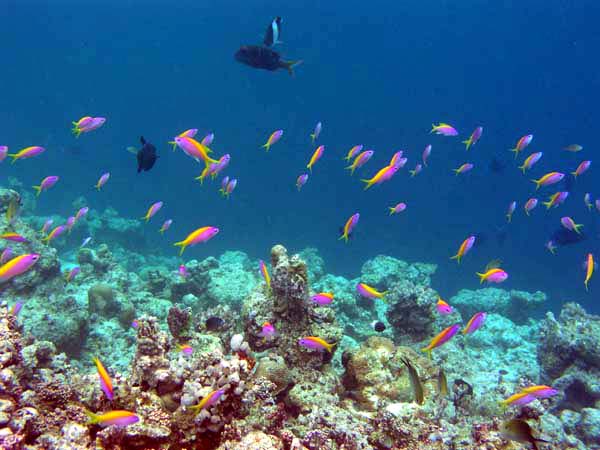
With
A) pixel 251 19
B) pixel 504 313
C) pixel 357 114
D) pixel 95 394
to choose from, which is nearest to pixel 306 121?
pixel 357 114

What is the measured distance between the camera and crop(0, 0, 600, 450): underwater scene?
11.7 ft

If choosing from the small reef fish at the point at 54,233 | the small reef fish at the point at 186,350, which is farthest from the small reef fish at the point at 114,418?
the small reef fish at the point at 54,233

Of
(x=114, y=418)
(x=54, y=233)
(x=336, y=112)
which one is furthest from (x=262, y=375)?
(x=336, y=112)

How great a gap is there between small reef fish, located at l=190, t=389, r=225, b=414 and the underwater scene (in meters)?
0.04

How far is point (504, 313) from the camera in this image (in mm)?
17922

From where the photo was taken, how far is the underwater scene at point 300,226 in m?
3.56

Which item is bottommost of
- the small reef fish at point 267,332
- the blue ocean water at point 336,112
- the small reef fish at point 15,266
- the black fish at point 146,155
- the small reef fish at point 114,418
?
the small reef fish at point 114,418

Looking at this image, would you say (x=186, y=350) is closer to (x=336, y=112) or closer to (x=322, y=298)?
(x=322, y=298)

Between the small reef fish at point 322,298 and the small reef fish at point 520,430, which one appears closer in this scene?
the small reef fish at point 520,430

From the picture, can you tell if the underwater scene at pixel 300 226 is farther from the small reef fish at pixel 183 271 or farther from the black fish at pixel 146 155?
the small reef fish at pixel 183 271

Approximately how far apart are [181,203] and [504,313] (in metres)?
44.8

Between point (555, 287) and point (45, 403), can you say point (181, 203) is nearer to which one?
point (555, 287)

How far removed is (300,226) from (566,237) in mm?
37095

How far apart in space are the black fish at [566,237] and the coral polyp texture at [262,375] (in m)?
2.52
